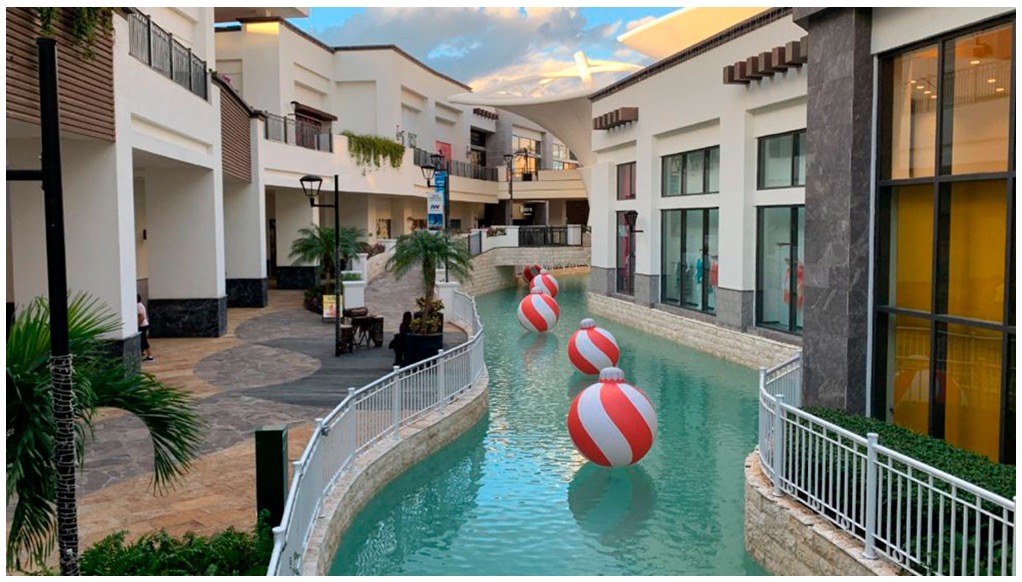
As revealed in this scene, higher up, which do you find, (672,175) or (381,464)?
(672,175)

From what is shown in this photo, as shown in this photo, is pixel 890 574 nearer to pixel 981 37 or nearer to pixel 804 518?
pixel 804 518

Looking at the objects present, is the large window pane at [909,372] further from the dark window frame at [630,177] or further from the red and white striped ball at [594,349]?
the dark window frame at [630,177]

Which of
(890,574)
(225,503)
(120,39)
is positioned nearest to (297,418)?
(225,503)

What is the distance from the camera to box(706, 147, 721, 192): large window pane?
884 inches

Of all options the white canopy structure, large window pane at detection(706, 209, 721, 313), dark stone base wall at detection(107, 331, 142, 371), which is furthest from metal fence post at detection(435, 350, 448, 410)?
the white canopy structure

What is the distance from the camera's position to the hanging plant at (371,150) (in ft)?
120

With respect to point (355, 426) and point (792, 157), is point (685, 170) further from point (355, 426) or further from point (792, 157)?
point (355, 426)

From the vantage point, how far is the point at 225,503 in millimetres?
9047

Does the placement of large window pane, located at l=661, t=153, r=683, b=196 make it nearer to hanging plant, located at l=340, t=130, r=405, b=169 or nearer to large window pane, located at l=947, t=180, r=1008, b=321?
hanging plant, located at l=340, t=130, r=405, b=169

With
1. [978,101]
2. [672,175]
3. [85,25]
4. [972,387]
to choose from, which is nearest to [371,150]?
[672,175]

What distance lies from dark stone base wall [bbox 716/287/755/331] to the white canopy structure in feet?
66.6

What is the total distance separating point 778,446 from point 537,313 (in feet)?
56.0

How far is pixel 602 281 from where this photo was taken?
30.5 m

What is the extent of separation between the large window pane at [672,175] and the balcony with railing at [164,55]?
12107 mm
